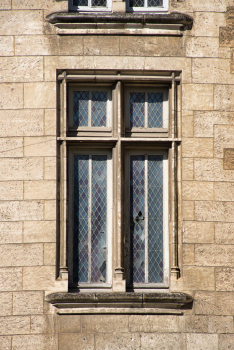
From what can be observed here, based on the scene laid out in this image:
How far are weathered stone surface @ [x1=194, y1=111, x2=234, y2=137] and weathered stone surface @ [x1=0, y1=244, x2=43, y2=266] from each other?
2.66m

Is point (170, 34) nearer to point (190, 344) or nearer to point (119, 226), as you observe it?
point (119, 226)

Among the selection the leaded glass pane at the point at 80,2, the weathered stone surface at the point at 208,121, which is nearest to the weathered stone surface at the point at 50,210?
the weathered stone surface at the point at 208,121

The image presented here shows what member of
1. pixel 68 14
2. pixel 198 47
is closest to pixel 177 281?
pixel 198 47

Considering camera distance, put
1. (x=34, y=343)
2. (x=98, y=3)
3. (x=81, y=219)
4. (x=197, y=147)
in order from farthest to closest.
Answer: (x=98, y=3)
(x=81, y=219)
(x=197, y=147)
(x=34, y=343)

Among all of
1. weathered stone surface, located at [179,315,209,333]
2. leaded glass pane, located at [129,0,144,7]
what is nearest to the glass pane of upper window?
weathered stone surface, located at [179,315,209,333]

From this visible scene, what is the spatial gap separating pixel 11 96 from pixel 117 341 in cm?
358

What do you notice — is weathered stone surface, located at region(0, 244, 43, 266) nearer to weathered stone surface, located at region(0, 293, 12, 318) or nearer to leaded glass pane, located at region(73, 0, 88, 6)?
weathered stone surface, located at region(0, 293, 12, 318)

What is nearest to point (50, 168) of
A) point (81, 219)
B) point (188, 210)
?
point (81, 219)

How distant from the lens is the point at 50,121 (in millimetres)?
6449

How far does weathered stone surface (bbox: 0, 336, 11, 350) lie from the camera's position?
6148mm

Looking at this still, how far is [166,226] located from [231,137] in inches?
59.9

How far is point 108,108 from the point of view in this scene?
6.72m

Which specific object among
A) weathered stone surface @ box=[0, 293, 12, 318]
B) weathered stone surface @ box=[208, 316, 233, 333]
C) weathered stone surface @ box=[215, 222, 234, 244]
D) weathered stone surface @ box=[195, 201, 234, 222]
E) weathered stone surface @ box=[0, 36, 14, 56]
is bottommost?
weathered stone surface @ box=[208, 316, 233, 333]

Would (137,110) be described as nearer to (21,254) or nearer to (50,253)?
(50,253)
